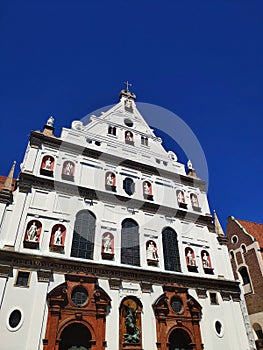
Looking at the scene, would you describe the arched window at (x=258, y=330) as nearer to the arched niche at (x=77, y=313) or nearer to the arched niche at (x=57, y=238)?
the arched niche at (x=77, y=313)

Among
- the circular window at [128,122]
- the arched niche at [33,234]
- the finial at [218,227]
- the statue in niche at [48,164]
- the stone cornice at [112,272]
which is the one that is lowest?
Answer: the stone cornice at [112,272]

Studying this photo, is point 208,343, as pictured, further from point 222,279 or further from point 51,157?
point 51,157

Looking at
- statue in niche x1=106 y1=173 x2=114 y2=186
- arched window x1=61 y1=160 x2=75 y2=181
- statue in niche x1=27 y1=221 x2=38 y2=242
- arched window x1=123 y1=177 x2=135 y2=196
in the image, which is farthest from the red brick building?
statue in niche x1=27 y1=221 x2=38 y2=242

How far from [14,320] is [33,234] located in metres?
3.91

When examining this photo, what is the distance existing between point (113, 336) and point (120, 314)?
105cm

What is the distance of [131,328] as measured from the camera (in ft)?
43.2

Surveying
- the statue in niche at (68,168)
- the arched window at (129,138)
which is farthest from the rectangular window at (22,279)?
the arched window at (129,138)

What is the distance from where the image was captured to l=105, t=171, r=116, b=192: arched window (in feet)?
57.9

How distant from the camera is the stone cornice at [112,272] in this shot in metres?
12.5

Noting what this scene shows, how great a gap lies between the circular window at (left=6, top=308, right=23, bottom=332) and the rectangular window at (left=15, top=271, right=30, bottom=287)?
1.06 metres

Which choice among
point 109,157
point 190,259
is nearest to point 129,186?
point 109,157

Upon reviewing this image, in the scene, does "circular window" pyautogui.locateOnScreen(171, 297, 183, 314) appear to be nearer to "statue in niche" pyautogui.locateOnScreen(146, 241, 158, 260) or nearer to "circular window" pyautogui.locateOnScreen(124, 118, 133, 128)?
"statue in niche" pyautogui.locateOnScreen(146, 241, 158, 260)

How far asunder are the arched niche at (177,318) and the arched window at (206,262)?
2.60 m

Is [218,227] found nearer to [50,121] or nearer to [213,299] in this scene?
[213,299]
